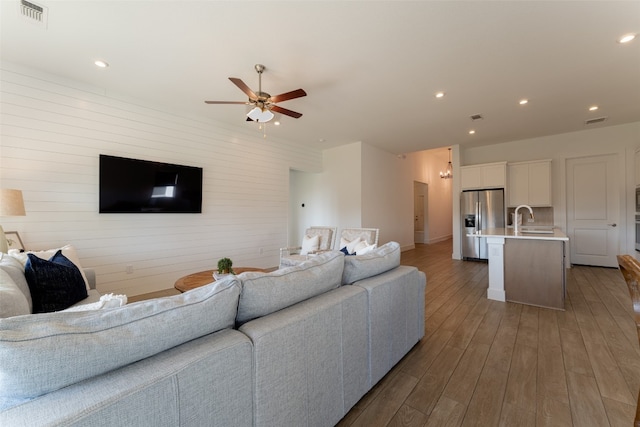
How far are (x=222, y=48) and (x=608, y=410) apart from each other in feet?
13.4

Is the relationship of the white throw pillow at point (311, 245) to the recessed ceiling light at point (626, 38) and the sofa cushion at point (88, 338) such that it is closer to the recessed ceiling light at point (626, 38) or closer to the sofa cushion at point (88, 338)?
the sofa cushion at point (88, 338)

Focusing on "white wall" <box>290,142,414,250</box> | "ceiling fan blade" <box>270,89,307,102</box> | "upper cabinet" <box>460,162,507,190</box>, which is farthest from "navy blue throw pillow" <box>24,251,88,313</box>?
"upper cabinet" <box>460,162,507,190</box>

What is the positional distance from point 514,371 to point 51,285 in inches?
139

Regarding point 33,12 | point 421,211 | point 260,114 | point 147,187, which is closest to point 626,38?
point 260,114

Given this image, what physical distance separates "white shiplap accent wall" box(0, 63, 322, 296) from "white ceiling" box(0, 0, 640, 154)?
30 centimetres

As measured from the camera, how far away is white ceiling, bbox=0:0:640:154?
2232mm

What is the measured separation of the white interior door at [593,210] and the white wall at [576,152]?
104mm

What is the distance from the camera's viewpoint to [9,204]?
2.54m

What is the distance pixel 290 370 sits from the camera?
1.23 meters

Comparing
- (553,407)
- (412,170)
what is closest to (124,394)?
(553,407)

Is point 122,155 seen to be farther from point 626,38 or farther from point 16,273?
point 626,38

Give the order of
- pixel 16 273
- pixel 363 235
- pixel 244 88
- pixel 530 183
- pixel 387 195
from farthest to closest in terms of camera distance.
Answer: pixel 387 195
pixel 530 183
pixel 363 235
pixel 244 88
pixel 16 273

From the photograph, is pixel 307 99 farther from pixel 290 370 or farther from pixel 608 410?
pixel 608 410

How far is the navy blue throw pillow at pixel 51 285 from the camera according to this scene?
1.92 m
